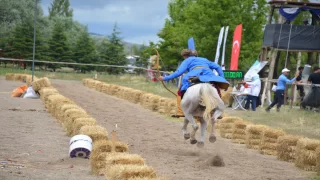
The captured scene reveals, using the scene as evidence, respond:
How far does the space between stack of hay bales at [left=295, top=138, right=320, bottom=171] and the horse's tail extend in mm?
1922

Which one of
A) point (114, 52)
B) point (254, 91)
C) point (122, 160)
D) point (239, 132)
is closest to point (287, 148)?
point (239, 132)

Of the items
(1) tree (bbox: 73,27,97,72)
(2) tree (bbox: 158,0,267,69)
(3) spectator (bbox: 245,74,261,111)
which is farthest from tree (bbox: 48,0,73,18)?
(3) spectator (bbox: 245,74,261,111)

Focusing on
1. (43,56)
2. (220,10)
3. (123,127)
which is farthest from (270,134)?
(43,56)

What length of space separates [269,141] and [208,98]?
270 cm

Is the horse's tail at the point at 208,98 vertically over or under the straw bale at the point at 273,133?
over

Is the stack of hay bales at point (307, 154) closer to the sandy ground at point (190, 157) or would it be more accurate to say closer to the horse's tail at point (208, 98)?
the sandy ground at point (190, 157)

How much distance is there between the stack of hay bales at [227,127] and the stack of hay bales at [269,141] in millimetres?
2800

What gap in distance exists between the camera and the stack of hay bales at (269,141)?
14885 millimetres

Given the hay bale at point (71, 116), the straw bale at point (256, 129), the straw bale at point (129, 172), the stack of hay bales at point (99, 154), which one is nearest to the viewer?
the straw bale at point (129, 172)

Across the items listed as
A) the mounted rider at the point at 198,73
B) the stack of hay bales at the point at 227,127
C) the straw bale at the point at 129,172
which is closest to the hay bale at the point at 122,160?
the straw bale at the point at 129,172

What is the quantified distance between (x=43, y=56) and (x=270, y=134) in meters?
60.9

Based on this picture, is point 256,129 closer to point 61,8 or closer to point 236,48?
point 236,48

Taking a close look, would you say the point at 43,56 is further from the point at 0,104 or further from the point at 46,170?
the point at 46,170

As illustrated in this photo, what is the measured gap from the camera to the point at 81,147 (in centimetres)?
1216
